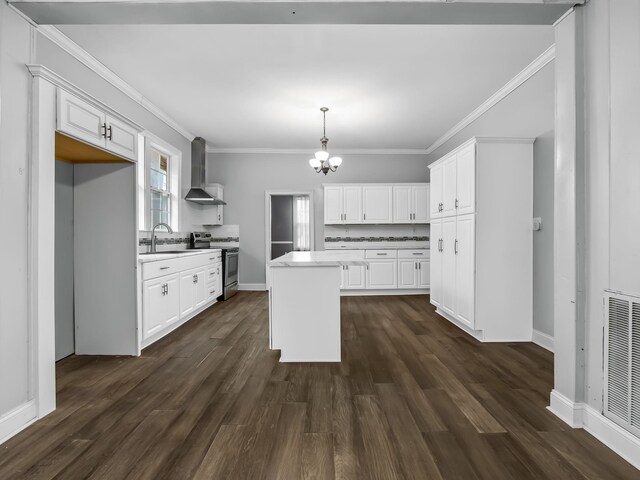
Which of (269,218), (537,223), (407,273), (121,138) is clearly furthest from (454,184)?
(269,218)

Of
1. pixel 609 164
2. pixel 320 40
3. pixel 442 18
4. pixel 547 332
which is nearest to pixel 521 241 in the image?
pixel 547 332

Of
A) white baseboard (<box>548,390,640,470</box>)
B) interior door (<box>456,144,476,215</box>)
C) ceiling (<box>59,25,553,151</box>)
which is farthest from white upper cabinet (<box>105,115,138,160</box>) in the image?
white baseboard (<box>548,390,640,470</box>)

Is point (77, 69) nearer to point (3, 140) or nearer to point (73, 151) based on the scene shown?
point (73, 151)

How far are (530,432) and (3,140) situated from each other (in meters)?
3.19

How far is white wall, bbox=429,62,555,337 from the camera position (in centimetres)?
318

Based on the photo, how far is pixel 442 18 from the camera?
2000 millimetres

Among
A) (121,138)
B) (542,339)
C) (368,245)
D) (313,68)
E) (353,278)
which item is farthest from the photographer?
(368,245)

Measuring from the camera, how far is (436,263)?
14.8 feet

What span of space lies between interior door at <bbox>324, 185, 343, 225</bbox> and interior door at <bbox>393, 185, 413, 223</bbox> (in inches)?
38.9

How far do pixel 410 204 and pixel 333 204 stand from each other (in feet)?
4.59

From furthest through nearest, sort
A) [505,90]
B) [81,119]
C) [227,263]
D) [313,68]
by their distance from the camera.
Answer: [227,263]
[505,90]
[313,68]
[81,119]

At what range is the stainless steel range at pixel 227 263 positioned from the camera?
18.4 feet

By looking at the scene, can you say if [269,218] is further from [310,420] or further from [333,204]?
[310,420]

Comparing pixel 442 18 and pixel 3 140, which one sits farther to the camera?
pixel 442 18
